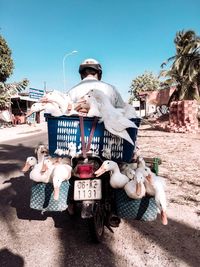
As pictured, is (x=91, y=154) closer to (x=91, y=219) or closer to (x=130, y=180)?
(x=130, y=180)

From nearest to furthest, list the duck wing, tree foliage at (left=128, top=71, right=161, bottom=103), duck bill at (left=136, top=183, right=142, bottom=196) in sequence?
duck bill at (left=136, top=183, right=142, bottom=196) → the duck wing → tree foliage at (left=128, top=71, right=161, bottom=103)

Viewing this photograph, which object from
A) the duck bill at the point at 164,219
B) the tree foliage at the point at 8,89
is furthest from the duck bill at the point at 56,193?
the tree foliage at the point at 8,89

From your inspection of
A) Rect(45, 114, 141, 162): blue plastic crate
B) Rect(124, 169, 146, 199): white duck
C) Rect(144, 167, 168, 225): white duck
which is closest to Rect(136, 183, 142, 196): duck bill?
Rect(124, 169, 146, 199): white duck

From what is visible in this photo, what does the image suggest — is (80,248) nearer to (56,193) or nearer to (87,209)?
(87,209)

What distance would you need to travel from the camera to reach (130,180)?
3465 mm

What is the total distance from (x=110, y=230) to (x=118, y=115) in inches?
68.6

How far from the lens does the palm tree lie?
Result: 29531 mm

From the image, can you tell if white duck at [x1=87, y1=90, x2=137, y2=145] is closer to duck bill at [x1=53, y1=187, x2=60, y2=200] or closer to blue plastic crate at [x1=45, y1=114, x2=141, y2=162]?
blue plastic crate at [x1=45, y1=114, x2=141, y2=162]

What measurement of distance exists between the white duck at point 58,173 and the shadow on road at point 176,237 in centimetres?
149

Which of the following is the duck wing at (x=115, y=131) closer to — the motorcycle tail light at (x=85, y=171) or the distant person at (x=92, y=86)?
the motorcycle tail light at (x=85, y=171)

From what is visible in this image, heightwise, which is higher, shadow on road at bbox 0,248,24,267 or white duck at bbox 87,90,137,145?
white duck at bbox 87,90,137,145

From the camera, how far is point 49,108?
12.1ft

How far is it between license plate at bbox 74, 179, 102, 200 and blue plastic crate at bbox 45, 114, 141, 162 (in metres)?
0.37

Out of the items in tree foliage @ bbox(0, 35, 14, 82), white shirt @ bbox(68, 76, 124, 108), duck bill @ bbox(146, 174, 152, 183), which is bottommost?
duck bill @ bbox(146, 174, 152, 183)
